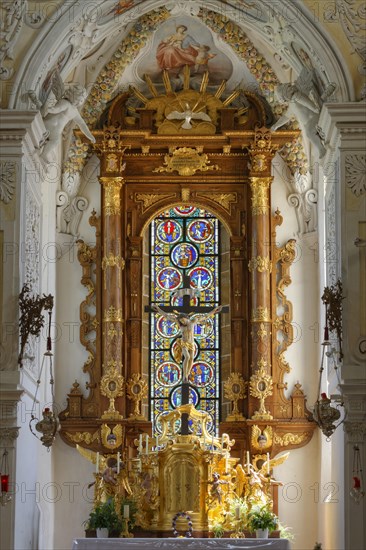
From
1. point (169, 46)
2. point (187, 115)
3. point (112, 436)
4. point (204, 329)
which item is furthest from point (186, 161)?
point (112, 436)

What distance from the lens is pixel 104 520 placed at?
18672 mm

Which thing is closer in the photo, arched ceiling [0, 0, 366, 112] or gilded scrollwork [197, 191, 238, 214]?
arched ceiling [0, 0, 366, 112]

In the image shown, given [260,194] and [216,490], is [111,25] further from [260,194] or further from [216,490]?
[216,490]

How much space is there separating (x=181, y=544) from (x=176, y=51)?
30.4 feet

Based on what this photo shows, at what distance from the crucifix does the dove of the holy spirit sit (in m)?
2.95

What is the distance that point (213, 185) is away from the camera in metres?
22.5

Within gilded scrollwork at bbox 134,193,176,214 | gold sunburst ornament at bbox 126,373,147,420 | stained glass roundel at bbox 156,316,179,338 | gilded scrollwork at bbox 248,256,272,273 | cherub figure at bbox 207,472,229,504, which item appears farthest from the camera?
gilded scrollwork at bbox 134,193,176,214

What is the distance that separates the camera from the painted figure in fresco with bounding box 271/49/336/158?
18891mm

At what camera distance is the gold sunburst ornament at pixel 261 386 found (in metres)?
21.4

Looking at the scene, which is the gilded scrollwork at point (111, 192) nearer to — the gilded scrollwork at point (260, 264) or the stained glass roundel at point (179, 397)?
the gilded scrollwork at point (260, 264)

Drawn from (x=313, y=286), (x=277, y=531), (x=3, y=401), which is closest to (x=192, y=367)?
(x=313, y=286)

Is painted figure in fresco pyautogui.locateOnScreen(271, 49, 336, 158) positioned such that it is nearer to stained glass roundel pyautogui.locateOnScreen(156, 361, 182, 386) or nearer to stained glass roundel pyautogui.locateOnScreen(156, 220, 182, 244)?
stained glass roundel pyautogui.locateOnScreen(156, 220, 182, 244)

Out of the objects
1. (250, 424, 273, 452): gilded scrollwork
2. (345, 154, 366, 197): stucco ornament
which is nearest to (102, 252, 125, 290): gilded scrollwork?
(250, 424, 273, 452): gilded scrollwork

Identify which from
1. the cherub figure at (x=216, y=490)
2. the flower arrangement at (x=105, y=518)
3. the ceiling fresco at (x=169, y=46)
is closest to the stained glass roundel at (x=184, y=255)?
the ceiling fresco at (x=169, y=46)
